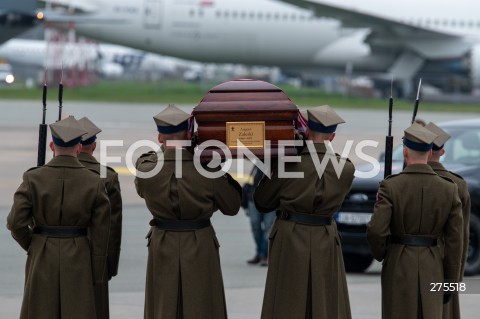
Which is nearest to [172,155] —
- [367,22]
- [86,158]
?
[86,158]

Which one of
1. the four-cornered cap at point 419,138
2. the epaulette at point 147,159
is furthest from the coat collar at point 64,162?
the four-cornered cap at point 419,138

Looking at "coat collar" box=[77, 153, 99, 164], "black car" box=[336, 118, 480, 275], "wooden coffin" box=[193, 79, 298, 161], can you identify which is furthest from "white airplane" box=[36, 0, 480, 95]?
"wooden coffin" box=[193, 79, 298, 161]

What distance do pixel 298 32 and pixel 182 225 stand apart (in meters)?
36.1

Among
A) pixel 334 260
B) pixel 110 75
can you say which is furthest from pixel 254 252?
pixel 110 75

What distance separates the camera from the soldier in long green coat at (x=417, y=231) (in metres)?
6.68

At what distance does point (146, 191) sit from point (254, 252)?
5332mm

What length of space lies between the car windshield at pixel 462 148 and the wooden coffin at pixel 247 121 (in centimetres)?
531

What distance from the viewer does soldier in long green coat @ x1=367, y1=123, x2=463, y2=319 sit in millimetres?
6680

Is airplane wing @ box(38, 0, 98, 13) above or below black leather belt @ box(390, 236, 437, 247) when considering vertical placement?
above

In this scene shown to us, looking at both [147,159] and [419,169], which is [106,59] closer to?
[147,159]

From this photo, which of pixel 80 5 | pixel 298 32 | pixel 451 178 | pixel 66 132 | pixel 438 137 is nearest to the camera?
pixel 66 132

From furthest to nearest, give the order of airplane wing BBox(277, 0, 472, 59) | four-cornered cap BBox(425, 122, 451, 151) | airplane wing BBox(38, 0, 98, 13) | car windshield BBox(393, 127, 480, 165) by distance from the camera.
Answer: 1. airplane wing BBox(38, 0, 98, 13)
2. airplane wing BBox(277, 0, 472, 59)
3. car windshield BBox(393, 127, 480, 165)
4. four-cornered cap BBox(425, 122, 451, 151)

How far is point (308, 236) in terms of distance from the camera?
6719 millimetres

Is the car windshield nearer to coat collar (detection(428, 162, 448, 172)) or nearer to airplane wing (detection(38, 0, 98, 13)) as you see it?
coat collar (detection(428, 162, 448, 172))
